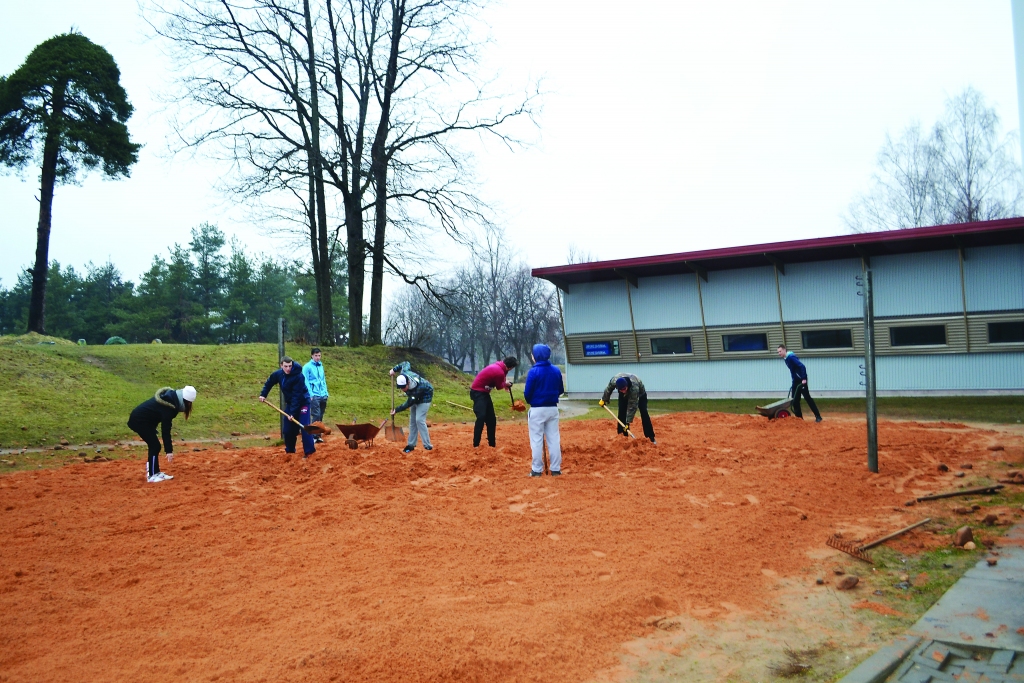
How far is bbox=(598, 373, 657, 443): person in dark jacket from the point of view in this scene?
13969 millimetres

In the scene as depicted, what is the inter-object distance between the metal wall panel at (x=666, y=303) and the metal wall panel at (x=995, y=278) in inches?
318

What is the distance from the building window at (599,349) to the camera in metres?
27.7

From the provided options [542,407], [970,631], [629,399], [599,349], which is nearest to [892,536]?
Result: [970,631]

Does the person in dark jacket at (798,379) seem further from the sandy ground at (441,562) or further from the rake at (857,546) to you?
the rake at (857,546)

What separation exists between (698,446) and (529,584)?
8115 millimetres

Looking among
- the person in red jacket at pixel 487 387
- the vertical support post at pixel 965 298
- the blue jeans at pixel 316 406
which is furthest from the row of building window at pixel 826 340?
the blue jeans at pixel 316 406

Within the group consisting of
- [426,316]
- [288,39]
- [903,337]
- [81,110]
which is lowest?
[903,337]

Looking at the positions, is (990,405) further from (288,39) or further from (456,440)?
(288,39)

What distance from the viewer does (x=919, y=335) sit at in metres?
22.5

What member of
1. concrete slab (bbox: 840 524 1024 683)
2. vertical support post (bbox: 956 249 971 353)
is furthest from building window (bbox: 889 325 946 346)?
concrete slab (bbox: 840 524 1024 683)

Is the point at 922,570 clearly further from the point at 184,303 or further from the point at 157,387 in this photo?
the point at 184,303

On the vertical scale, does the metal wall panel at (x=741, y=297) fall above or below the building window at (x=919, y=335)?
above

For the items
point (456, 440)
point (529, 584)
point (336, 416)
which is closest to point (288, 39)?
point (336, 416)

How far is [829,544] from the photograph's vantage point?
759cm
